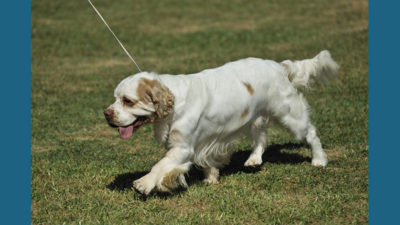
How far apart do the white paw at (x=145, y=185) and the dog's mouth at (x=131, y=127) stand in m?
0.47

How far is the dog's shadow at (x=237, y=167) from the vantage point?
598 cm

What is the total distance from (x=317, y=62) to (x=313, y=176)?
1.64 metres

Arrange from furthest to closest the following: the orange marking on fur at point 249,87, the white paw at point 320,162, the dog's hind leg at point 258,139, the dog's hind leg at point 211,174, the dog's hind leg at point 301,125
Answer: the white paw at point 320,162 → the dog's hind leg at point 301,125 → the dog's hind leg at point 258,139 → the dog's hind leg at point 211,174 → the orange marking on fur at point 249,87

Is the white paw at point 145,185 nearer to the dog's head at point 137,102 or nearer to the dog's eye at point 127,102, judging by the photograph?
the dog's head at point 137,102

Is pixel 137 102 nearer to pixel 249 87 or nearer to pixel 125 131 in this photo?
pixel 125 131

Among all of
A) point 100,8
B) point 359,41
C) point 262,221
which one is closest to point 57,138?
point 262,221

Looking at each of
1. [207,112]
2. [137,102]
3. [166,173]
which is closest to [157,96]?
[137,102]

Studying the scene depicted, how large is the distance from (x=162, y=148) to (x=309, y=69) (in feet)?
7.27

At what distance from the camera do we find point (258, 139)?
21.2 feet

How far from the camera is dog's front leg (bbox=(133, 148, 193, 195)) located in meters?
5.21

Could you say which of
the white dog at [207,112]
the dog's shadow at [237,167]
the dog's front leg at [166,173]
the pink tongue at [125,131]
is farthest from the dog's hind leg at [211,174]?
the pink tongue at [125,131]

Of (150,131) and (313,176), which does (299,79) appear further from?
(150,131)

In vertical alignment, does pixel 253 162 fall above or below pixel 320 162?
above

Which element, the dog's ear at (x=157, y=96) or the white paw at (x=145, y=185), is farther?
the white paw at (x=145, y=185)
